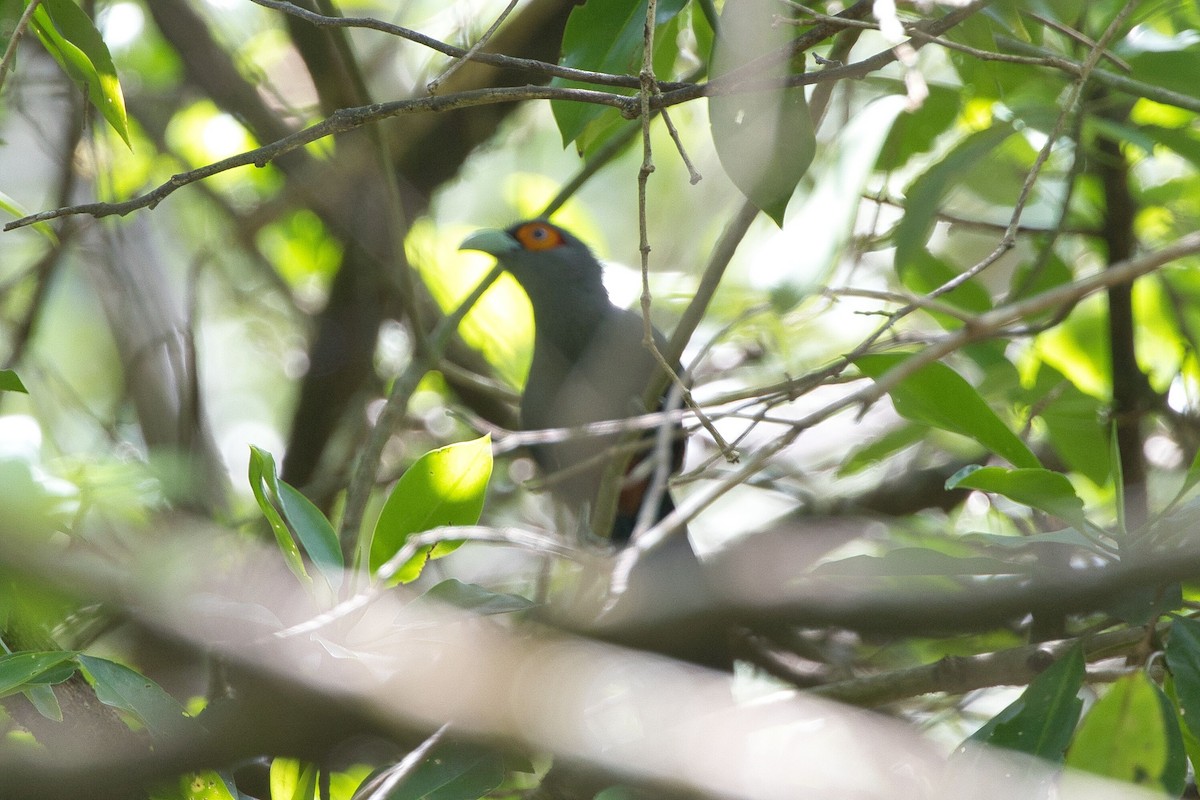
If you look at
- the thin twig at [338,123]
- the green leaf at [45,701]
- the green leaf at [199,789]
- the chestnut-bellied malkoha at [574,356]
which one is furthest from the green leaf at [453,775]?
the chestnut-bellied malkoha at [574,356]

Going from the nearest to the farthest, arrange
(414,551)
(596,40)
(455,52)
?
(455,52) < (414,551) < (596,40)

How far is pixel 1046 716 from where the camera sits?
2.23 m

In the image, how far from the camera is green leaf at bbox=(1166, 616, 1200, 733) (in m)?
2.12

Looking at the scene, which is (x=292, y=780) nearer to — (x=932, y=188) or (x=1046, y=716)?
(x=1046, y=716)

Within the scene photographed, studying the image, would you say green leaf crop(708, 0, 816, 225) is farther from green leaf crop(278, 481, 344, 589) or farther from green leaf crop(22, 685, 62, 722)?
green leaf crop(22, 685, 62, 722)

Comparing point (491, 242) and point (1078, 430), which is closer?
point (1078, 430)

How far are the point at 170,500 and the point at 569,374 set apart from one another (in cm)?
195

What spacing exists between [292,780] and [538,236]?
351 centimetres

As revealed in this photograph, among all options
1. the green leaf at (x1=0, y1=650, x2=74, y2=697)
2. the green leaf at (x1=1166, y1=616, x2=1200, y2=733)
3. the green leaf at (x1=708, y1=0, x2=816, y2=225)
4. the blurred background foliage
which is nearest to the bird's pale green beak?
the blurred background foliage

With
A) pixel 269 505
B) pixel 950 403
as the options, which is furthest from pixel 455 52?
pixel 950 403

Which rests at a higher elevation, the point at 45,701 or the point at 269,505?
the point at 269,505

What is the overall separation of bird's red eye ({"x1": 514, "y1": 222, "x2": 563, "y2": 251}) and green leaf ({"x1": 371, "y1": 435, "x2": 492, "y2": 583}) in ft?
10.0

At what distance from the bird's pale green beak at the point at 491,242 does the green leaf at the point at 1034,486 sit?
331 centimetres

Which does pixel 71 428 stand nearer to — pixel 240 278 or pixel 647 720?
pixel 240 278
